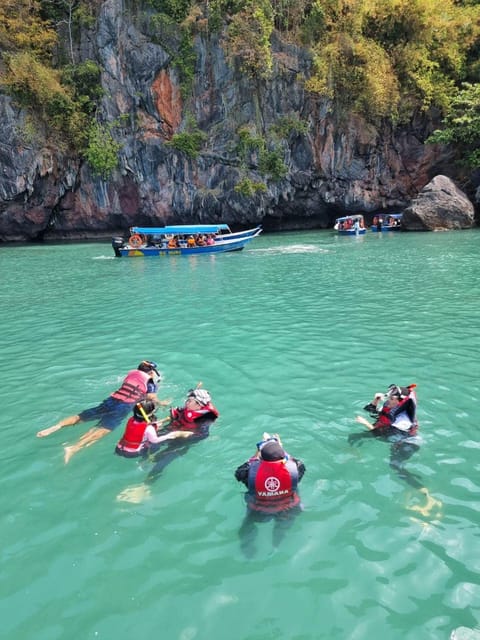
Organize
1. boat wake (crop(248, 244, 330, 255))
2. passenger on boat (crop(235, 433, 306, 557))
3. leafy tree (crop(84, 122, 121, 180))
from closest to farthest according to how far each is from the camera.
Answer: passenger on boat (crop(235, 433, 306, 557))
boat wake (crop(248, 244, 330, 255))
leafy tree (crop(84, 122, 121, 180))

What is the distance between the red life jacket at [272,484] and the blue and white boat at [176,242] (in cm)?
2418

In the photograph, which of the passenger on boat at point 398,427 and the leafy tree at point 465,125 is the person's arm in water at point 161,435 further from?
the leafy tree at point 465,125

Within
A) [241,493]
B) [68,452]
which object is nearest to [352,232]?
[68,452]

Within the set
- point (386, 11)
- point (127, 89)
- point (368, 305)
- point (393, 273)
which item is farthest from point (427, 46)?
point (368, 305)

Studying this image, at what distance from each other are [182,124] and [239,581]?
3729 cm

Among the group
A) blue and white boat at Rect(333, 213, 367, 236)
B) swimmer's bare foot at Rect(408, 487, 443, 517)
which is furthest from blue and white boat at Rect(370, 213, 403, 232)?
swimmer's bare foot at Rect(408, 487, 443, 517)

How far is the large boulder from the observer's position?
32.7 metres

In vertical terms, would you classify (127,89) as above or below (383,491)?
above

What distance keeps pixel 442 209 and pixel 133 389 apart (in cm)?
3198

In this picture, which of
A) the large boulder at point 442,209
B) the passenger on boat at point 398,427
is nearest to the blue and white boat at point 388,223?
the large boulder at point 442,209

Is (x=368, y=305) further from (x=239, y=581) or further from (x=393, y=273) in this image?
(x=239, y=581)

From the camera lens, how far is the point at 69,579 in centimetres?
375

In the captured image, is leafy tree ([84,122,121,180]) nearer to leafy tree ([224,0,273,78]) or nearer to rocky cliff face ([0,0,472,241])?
rocky cliff face ([0,0,472,241])

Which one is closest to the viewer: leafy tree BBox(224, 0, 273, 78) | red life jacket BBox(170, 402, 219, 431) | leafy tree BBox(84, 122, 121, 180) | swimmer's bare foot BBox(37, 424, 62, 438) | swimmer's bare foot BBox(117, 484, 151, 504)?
swimmer's bare foot BBox(117, 484, 151, 504)
